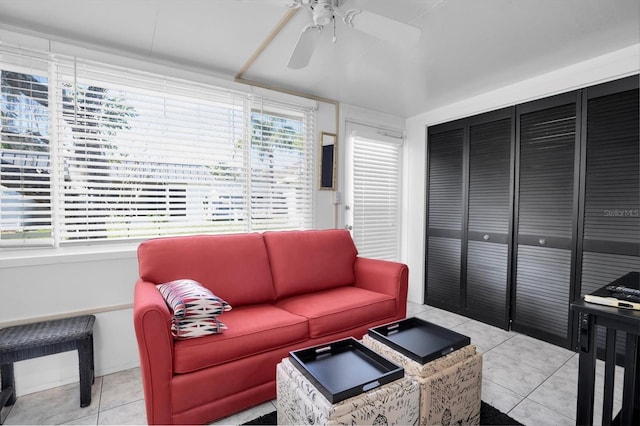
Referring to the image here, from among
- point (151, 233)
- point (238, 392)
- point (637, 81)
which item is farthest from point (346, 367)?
point (637, 81)

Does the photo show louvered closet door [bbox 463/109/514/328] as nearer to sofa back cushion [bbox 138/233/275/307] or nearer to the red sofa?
the red sofa

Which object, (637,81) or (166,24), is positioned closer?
(166,24)

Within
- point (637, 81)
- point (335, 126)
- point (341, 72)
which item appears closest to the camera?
point (637, 81)

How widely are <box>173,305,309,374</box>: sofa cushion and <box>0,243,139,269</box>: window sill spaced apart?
0.98m

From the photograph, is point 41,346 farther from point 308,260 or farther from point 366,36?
point 366,36

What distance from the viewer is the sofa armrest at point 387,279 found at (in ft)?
7.84

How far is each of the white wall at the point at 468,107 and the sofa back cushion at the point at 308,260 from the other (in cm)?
131

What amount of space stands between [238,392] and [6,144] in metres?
2.11

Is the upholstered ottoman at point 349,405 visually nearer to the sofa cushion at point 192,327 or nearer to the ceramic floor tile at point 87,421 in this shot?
the sofa cushion at point 192,327

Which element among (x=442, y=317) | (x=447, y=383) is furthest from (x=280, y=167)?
(x=442, y=317)

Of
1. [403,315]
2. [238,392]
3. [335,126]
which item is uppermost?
[335,126]

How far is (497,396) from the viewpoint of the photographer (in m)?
1.87

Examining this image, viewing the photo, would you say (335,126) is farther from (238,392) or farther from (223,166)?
Result: (238,392)

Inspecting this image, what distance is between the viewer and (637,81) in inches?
84.9
